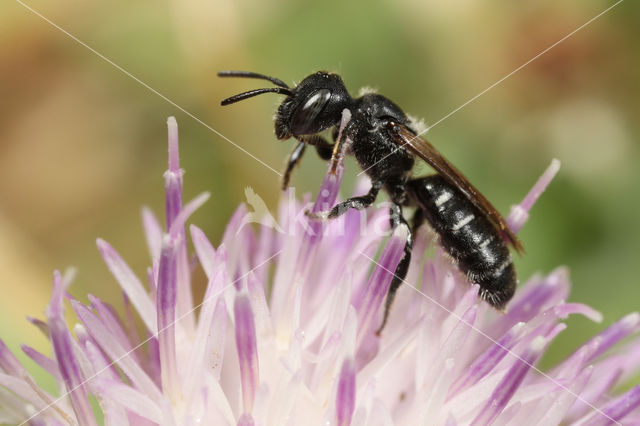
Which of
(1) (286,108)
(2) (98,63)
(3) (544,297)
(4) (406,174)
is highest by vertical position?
(2) (98,63)

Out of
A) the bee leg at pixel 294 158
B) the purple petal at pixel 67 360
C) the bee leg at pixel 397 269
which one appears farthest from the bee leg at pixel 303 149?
the purple petal at pixel 67 360

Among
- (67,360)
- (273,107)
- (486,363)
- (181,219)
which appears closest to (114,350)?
(67,360)

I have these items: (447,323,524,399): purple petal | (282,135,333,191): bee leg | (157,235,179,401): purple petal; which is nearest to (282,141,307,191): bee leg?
(282,135,333,191): bee leg

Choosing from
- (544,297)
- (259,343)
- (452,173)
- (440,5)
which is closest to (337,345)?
(259,343)

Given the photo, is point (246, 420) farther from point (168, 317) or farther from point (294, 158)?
point (294, 158)

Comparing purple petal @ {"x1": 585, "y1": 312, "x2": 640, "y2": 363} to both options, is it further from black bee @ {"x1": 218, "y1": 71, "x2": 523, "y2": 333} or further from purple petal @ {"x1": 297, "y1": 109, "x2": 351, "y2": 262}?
purple petal @ {"x1": 297, "y1": 109, "x2": 351, "y2": 262}

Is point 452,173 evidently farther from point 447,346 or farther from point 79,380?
point 79,380
